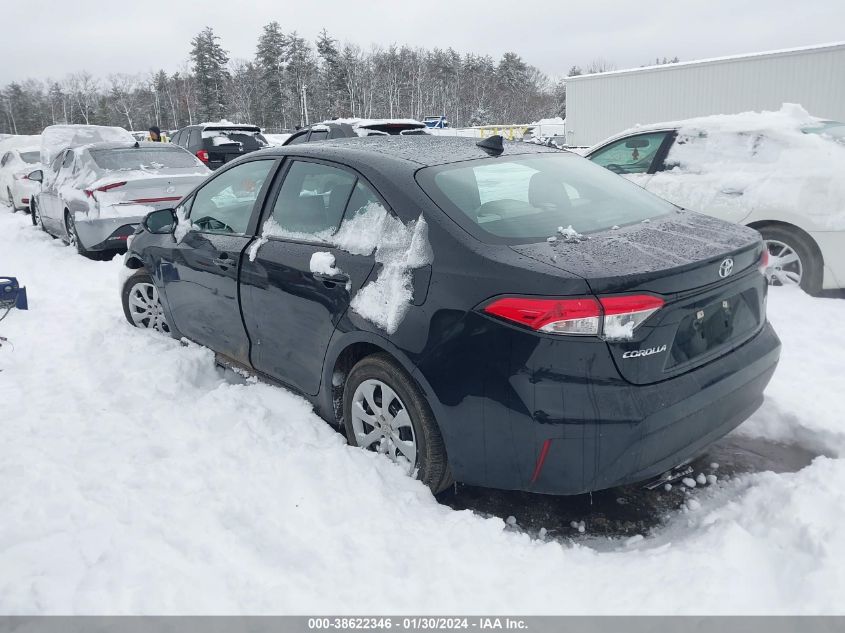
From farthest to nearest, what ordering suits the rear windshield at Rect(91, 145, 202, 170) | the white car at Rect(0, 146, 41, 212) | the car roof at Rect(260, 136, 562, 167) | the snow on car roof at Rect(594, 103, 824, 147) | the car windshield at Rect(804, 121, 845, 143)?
the white car at Rect(0, 146, 41, 212) → the rear windshield at Rect(91, 145, 202, 170) → the snow on car roof at Rect(594, 103, 824, 147) → the car windshield at Rect(804, 121, 845, 143) → the car roof at Rect(260, 136, 562, 167)

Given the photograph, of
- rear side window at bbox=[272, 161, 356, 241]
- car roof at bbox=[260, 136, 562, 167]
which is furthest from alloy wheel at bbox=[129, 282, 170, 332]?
rear side window at bbox=[272, 161, 356, 241]

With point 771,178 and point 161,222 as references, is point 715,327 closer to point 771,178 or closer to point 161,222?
point 161,222

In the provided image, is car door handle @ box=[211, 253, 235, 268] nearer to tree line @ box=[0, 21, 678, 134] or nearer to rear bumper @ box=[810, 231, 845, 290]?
rear bumper @ box=[810, 231, 845, 290]

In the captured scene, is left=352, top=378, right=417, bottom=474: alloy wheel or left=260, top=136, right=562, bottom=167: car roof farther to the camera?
left=260, top=136, right=562, bottom=167: car roof

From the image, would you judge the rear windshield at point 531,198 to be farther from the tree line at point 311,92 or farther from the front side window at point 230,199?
the tree line at point 311,92

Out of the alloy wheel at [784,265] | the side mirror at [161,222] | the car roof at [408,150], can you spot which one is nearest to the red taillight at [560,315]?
the car roof at [408,150]

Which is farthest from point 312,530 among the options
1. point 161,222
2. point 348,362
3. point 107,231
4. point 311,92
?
point 311,92

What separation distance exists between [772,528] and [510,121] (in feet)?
237

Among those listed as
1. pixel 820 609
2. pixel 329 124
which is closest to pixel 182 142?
pixel 329 124

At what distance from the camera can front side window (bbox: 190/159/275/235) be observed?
3.98 metres

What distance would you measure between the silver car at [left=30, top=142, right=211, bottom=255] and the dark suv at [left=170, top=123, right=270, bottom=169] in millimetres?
5850

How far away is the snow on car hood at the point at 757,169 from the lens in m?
5.55

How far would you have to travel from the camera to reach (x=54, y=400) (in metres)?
4.06

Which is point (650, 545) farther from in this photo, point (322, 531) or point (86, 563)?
point (86, 563)
